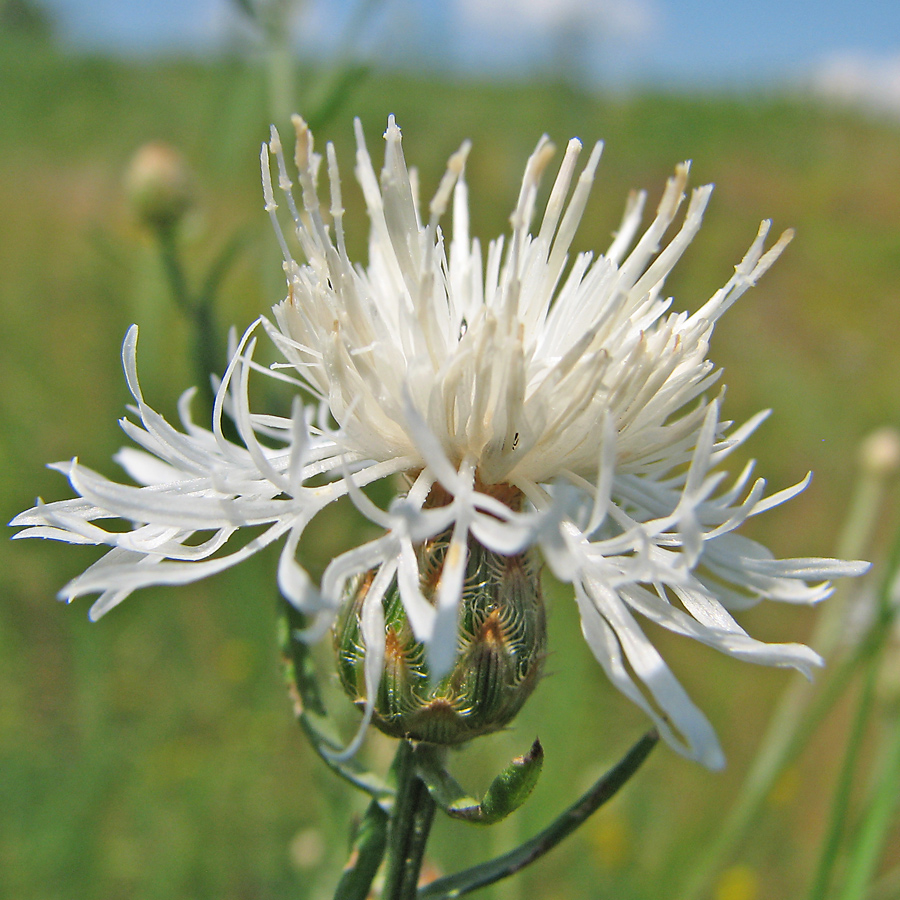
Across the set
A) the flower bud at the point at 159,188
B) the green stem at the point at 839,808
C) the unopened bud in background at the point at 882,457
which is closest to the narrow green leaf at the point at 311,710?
the green stem at the point at 839,808

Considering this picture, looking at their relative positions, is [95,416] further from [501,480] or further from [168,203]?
[501,480]

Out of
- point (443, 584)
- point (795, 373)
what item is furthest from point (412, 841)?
point (795, 373)

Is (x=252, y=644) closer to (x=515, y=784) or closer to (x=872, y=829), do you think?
(x=872, y=829)

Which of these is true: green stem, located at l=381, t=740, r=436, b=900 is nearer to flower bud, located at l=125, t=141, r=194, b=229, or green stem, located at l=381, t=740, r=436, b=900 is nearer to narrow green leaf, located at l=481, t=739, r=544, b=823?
narrow green leaf, located at l=481, t=739, r=544, b=823

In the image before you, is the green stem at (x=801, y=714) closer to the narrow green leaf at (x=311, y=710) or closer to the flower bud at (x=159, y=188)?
the narrow green leaf at (x=311, y=710)

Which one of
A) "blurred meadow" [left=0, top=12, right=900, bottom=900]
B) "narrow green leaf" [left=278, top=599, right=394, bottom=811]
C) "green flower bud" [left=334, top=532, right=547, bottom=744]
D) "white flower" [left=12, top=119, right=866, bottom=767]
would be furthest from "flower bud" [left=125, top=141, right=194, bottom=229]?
"green flower bud" [left=334, top=532, right=547, bottom=744]
